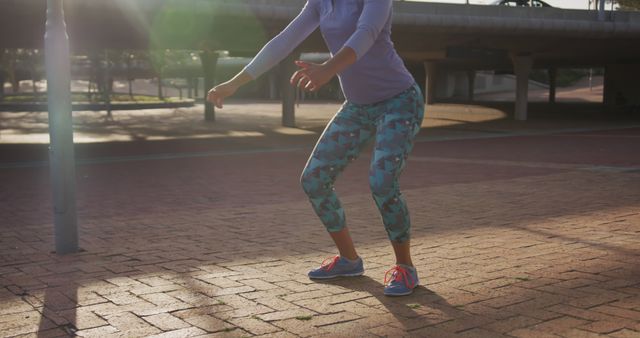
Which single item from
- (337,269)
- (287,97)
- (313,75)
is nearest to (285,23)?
(287,97)

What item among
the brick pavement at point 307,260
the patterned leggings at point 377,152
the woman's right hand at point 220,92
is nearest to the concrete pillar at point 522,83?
the brick pavement at point 307,260

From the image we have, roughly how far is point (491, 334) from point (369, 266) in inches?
68.4

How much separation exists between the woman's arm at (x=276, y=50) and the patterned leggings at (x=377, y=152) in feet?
1.68

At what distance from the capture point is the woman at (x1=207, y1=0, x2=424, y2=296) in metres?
4.36

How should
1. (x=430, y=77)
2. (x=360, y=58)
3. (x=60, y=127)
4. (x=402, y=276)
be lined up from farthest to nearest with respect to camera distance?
(x=430, y=77) → (x=60, y=127) → (x=402, y=276) → (x=360, y=58)

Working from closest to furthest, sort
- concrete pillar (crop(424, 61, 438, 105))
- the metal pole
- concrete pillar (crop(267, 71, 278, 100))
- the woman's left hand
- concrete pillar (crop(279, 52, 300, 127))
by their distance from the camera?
the woman's left hand
the metal pole
concrete pillar (crop(279, 52, 300, 127))
concrete pillar (crop(424, 61, 438, 105))
concrete pillar (crop(267, 71, 278, 100))

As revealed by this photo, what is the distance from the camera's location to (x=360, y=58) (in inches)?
169

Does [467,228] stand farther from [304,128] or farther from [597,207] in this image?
[304,128]

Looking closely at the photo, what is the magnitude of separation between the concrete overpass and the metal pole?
41.0ft

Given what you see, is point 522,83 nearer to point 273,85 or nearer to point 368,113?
point 368,113

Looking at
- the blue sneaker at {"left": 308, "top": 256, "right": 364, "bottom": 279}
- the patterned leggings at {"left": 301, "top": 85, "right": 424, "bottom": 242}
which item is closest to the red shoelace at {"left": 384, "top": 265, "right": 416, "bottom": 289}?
the patterned leggings at {"left": 301, "top": 85, "right": 424, "bottom": 242}

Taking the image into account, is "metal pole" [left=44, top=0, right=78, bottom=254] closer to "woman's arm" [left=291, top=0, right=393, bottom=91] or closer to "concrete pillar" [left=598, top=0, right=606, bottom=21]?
"woman's arm" [left=291, top=0, right=393, bottom=91]

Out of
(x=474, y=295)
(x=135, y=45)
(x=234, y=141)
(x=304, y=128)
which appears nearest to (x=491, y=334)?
(x=474, y=295)

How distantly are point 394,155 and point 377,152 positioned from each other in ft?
0.35
